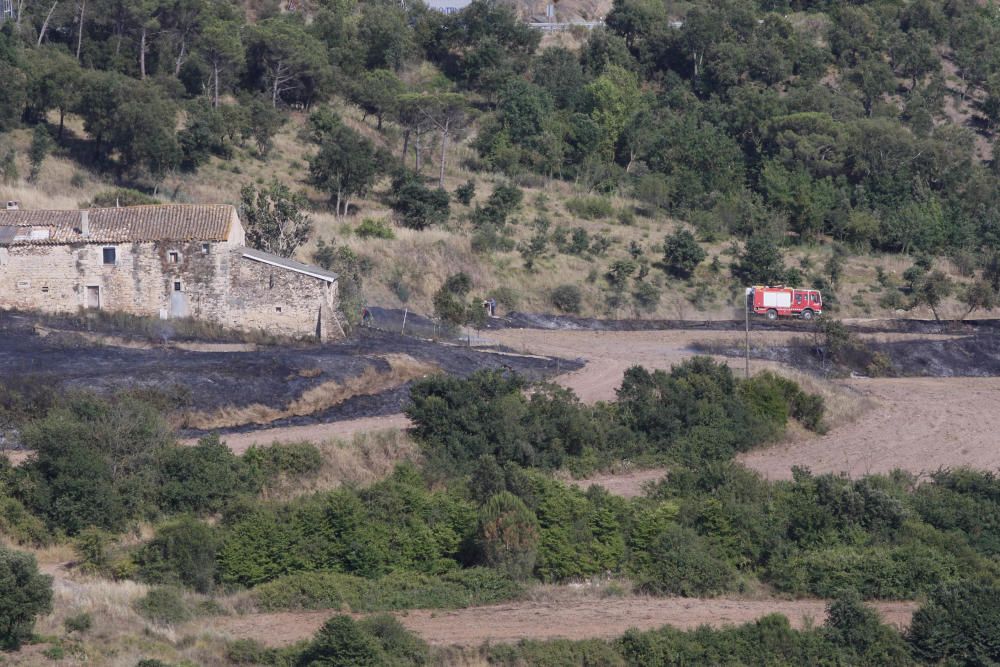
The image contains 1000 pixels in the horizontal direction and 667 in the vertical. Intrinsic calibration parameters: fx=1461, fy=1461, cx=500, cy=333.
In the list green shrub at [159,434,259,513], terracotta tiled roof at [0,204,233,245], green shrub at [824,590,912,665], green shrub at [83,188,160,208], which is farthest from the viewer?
green shrub at [83,188,160,208]

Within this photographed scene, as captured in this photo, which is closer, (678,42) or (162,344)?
(162,344)

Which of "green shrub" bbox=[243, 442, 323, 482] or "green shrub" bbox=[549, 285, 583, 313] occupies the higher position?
"green shrub" bbox=[549, 285, 583, 313]

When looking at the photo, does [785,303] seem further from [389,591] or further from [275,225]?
[389,591]

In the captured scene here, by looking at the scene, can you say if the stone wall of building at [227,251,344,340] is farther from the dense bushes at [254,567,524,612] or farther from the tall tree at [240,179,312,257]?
the dense bushes at [254,567,524,612]

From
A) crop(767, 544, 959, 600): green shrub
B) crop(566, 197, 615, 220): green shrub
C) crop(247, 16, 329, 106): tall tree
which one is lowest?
crop(767, 544, 959, 600): green shrub

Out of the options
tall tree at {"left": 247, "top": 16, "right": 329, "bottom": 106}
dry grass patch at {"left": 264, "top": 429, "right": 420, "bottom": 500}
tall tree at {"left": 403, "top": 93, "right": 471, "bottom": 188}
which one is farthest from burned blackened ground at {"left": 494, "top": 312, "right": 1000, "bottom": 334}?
tall tree at {"left": 247, "top": 16, "right": 329, "bottom": 106}

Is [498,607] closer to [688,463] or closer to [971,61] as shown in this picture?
[688,463]

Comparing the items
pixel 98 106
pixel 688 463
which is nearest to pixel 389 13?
pixel 98 106
